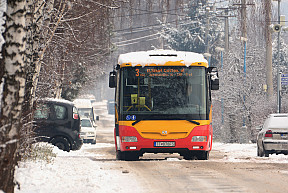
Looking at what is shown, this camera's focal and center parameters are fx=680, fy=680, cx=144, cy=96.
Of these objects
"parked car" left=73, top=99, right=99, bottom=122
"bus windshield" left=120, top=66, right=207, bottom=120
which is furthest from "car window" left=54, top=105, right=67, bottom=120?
"parked car" left=73, top=99, right=99, bottom=122

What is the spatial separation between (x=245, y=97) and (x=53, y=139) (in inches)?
789

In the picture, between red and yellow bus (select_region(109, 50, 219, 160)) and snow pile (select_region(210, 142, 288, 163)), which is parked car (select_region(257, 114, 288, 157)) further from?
red and yellow bus (select_region(109, 50, 219, 160))

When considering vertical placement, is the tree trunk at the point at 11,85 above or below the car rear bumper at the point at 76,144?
above

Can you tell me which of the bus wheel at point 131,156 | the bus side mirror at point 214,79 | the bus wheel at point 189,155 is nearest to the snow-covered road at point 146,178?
the bus wheel at point 189,155

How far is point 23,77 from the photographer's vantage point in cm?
926

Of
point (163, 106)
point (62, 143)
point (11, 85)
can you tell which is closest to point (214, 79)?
point (163, 106)

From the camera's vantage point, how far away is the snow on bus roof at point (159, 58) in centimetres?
1805

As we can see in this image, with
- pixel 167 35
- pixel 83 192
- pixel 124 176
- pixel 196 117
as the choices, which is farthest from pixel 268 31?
pixel 167 35

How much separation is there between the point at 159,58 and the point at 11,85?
31.0ft

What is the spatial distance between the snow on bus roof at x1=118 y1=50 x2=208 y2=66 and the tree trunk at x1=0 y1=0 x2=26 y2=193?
8891 mm

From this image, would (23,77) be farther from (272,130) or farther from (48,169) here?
(272,130)

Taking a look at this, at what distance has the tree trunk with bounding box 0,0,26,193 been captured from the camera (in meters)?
9.05

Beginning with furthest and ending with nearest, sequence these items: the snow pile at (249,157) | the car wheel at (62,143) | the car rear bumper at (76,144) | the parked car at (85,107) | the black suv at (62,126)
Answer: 1. the parked car at (85,107)
2. the car rear bumper at (76,144)
3. the car wheel at (62,143)
4. the black suv at (62,126)
5. the snow pile at (249,157)

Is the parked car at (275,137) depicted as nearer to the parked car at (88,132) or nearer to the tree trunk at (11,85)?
the tree trunk at (11,85)
